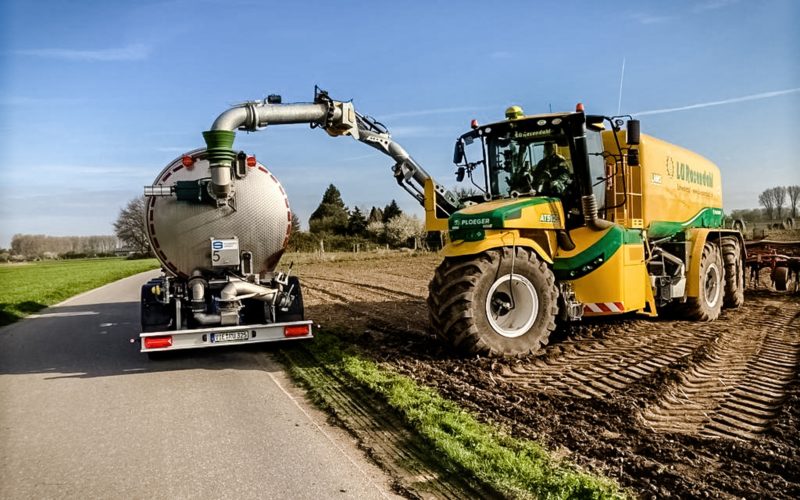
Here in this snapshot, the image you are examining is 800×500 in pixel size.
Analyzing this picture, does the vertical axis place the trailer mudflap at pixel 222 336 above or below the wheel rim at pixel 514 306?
below

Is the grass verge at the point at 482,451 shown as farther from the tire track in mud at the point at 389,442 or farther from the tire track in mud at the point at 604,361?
the tire track in mud at the point at 604,361

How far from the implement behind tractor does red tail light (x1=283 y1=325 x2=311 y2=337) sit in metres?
0.02

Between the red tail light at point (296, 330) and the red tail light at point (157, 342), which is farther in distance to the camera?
the red tail light at point (296, 330)

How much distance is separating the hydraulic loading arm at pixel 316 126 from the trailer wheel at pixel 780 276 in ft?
27.0

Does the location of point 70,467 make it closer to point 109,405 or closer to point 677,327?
point 109,405

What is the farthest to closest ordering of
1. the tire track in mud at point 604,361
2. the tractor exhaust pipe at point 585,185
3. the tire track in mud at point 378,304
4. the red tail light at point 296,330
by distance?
the tire track in mud at point 378,304 → the red tail light at point 296,330 → the tractor exhaust pipe at point 585,185 → the tire track in mud at point 604,361

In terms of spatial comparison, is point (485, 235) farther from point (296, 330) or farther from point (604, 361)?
point (296, 330)

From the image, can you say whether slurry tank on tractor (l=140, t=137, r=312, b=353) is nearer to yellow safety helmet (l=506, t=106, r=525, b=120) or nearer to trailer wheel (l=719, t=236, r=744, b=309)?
yellow safety helmet (l=506, t=106, r=525, b=120)

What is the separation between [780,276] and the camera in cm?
1360

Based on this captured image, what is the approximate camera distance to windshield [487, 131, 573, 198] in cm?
871

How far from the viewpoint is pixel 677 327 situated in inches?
400

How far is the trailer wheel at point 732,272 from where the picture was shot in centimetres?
1227

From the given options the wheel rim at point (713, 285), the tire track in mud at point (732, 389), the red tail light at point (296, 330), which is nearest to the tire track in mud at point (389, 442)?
A: the red tail light at point (296, 330)

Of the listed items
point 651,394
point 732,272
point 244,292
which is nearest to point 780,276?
point 732,272
